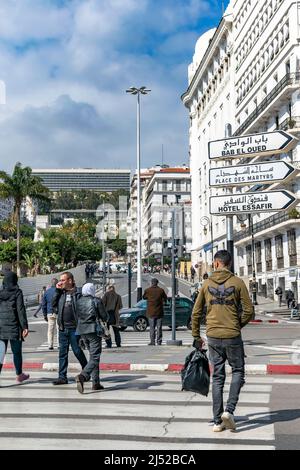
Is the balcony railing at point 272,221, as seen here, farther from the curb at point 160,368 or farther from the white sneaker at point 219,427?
the white sneaker at point 219,427

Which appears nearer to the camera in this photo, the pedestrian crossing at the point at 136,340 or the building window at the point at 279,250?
the pedestrian crossing at the point at 136,340

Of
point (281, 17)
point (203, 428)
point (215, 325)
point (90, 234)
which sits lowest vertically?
point (203, 428)

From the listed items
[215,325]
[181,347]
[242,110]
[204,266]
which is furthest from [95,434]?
[204,266]

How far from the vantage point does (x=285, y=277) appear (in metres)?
50.8

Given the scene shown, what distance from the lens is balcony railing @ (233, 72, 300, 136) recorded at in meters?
48.3

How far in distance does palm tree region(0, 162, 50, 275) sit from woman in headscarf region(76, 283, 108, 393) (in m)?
53.8

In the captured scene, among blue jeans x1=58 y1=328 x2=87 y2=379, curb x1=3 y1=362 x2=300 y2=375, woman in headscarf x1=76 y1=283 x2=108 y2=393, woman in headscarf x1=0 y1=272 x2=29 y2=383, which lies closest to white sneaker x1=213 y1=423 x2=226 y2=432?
woman in headscarf x1=76 y1=283 x2=108 y2=393

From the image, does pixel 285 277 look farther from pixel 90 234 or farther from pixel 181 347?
pixel 90 234

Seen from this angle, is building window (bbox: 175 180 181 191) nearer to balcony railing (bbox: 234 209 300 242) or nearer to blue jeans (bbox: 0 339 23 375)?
balcony railing (bbox: 234 209 300 242)

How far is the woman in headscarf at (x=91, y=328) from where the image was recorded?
10141 mm

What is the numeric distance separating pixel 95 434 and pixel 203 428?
1217 mm

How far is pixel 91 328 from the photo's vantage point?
10.2 meters

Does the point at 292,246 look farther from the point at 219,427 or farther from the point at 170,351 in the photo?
the point at 219,427

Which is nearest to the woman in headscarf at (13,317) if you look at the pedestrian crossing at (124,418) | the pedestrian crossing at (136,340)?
the pedestrian crossing at (124,418)
